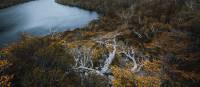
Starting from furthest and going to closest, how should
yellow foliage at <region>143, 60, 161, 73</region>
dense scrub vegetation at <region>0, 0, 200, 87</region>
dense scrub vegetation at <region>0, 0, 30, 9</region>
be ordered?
dense scrub vegetation at <region>0, 0, 30, 9</region> < yellow foliage at <region>143, 60, 161, 73</region> < dense scrub vegetation at <region>0, 0, 200, 87</region>

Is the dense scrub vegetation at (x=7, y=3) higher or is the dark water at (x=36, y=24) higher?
the dense scrub vegetation at (x=7, y=3)

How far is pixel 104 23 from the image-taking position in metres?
49.8

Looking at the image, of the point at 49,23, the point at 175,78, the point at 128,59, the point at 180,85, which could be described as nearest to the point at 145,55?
the point at 128,59

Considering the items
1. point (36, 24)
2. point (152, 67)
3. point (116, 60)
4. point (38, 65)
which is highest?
point (38, 65)

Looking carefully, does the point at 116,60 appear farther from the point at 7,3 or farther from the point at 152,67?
the point at 7,3

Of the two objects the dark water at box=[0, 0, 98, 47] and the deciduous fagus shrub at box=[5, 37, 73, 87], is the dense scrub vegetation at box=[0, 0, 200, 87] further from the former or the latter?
the dark water at box=[0, 0, 98, 47]

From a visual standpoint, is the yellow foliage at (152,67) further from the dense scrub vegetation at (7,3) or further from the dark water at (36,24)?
the dense scrub vegetation at (7,3)

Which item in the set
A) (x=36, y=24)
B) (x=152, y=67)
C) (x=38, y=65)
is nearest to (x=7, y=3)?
(x=36, y=24)

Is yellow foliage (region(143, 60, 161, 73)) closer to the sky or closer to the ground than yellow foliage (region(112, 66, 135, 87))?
closer to the ground

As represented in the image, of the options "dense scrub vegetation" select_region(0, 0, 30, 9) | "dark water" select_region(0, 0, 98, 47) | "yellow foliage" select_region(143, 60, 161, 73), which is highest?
"yellow foliage" select_region(143, 60, 161, 73)

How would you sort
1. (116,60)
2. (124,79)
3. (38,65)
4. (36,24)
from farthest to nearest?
(36,24) → (116,60) → (38,65) → (124,79)

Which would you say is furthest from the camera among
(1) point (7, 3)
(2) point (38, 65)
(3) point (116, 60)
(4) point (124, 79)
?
(1) point (7, 3)

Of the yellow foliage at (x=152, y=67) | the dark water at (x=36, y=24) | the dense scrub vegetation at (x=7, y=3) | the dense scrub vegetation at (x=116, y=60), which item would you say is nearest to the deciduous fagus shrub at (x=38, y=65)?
the dense scrub vegetation at (x=116, y=60)

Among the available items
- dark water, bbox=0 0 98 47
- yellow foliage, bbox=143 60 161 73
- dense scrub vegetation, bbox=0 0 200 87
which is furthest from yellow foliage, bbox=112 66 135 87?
dark water, bbox=0 0 98 47
